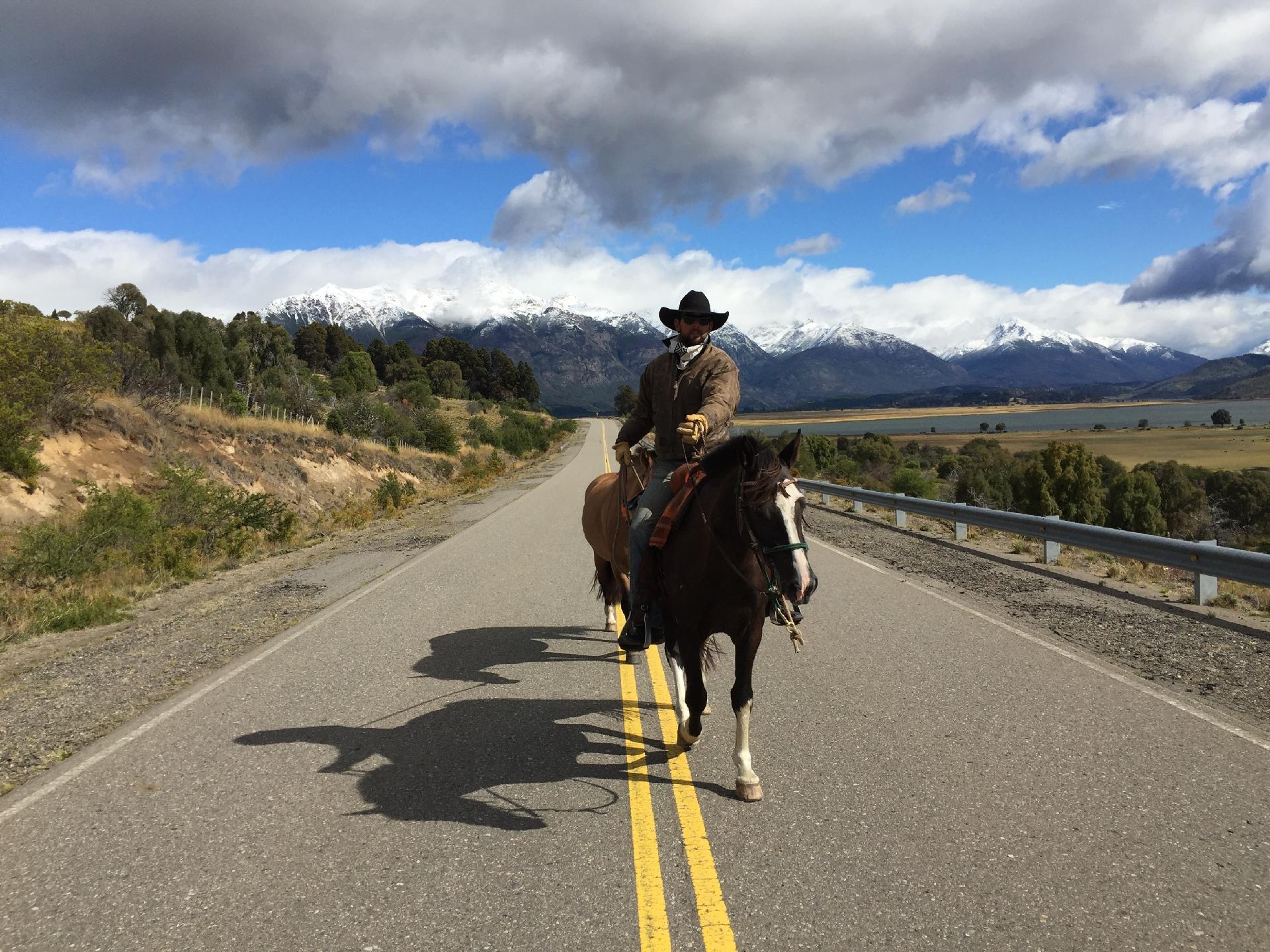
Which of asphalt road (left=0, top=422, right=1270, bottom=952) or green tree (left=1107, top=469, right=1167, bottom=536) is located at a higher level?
asphalt road (left=0, top=422, right=1270, bottom=952)

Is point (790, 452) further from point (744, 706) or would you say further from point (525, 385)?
point (525, 385)

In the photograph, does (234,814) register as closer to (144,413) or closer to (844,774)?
(844,774)

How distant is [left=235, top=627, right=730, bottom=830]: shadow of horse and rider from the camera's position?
14.2 feet

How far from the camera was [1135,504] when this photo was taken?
50938mm

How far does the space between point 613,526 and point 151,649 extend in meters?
5.01

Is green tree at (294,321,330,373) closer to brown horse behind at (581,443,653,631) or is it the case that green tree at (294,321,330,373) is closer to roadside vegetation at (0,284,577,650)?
roadside vegetation at (0,284,577,650)

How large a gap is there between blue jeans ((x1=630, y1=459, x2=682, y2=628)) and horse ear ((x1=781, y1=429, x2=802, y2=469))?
894mm

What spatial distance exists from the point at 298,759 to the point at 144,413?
21.9 meters

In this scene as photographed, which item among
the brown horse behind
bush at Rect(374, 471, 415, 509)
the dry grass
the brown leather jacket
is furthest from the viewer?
bush at Rect(374, 471, 415, 509)

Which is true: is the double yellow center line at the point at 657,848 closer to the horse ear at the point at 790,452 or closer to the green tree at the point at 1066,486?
the horse ear at the point at 790,452

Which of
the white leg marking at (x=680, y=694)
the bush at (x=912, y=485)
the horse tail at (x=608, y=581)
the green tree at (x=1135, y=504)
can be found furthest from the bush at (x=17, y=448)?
the green tree at (x=1135, y=504)

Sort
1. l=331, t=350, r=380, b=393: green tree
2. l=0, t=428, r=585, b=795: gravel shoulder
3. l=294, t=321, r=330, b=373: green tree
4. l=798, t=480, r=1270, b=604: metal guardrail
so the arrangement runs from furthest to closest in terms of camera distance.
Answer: l=294, t=321, r=330, b=373: green tree < l=331, t=350, r=380, b=393: green tree < l=798, t=480, r=1270, b=604: metal guardrail < l=0, t=428, r=585, b=795: gravel shoulder

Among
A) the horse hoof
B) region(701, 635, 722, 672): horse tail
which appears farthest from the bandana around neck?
the horse hoof

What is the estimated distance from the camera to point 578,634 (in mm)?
8039
